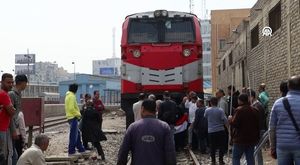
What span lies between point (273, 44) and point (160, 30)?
14.0ft

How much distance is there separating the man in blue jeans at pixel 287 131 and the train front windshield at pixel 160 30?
10.1 m

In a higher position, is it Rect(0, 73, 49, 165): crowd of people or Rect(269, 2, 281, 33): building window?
Rect(269, 2, 281, 33): building window

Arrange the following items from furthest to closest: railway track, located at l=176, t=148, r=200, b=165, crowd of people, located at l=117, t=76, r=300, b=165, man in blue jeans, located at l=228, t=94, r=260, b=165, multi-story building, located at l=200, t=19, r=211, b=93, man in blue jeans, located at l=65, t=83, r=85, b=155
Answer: multi-story building, located at l=200, t=19, r=211, b=93
railway track, located at l=176, t=148, r=200, b=165
man in blue jeans, located at l=65, t=83, r=85, b=155
man in blue jeans, located at l=228, t=94, r=260, b=165
crowd of people, located at l=117, t=76, r=300, b=165

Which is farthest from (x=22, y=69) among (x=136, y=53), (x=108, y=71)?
(x=136, y=53)

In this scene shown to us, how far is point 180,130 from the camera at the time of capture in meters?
14.9

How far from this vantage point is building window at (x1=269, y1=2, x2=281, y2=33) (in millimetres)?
17891

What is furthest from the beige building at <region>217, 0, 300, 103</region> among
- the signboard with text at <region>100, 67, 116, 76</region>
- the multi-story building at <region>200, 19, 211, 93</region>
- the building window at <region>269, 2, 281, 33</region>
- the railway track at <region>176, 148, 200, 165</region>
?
the signboard with text at <region>100, 67, 116, 76</region>

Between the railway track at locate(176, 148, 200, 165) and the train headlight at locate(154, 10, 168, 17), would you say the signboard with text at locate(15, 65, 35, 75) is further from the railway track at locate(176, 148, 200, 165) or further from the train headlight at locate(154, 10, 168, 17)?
the railway track at locate(176, 148, 200, 165)

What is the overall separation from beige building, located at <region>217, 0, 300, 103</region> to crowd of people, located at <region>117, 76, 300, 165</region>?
6.47 ft

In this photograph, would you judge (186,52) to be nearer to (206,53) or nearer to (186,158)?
(186,158)

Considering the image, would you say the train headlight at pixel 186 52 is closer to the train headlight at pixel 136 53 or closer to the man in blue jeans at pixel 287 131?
the train headlight at pixel 136 53

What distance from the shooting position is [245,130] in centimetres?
909

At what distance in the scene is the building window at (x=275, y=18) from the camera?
1789cm

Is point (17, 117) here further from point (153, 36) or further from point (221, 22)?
point (221, 22)
